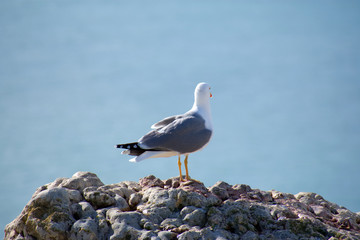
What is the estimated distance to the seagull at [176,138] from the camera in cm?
1146

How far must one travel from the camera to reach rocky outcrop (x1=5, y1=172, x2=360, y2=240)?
964 centimetres

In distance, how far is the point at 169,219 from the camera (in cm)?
992

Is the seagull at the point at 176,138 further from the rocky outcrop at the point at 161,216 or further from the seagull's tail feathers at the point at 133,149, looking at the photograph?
the rocky outcrop at the point at 161,216

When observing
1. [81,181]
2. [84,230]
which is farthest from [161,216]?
[81,181]

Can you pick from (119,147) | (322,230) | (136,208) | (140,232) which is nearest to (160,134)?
(119,147)

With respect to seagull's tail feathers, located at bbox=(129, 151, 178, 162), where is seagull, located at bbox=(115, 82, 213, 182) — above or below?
above

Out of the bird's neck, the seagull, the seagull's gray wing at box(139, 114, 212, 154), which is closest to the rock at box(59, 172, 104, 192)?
the seagull

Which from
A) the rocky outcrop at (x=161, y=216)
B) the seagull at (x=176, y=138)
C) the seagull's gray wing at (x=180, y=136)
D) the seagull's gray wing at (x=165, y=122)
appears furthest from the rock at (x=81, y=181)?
the seagull's gray wing at (x=165, y=122)

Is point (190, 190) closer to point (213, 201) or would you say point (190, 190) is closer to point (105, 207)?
point (213, 201)

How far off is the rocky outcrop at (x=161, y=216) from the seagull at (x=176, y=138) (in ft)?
2.77

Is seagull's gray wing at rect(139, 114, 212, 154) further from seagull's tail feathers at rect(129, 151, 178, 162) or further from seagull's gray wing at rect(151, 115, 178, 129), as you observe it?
seagull's gray wing at rect(151, 115, 178, 129)

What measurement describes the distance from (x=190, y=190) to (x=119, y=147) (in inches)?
81.8

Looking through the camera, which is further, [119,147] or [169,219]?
[119,147]

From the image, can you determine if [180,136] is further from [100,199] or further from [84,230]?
[84,230]
